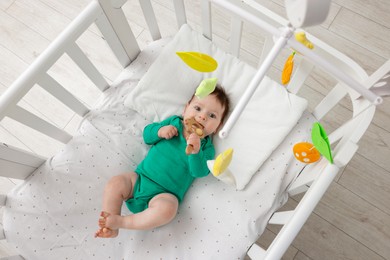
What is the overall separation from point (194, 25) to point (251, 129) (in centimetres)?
74

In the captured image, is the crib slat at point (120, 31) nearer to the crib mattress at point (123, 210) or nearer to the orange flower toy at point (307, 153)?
the crib mattress at point (123, 210)

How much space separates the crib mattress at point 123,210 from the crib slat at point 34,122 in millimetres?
52

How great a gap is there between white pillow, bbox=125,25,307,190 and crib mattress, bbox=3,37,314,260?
5 cm

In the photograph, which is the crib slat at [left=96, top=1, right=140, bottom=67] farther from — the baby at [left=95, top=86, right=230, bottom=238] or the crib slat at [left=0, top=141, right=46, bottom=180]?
the crib slat at [left=0, top=141, right=46, bottom=180]

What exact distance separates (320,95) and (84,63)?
99 centimetres

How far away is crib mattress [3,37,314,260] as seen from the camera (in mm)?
927

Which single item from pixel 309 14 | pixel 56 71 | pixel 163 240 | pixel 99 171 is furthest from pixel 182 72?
pixel 56 71

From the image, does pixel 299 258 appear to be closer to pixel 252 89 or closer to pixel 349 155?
Answer: pixel 349 155

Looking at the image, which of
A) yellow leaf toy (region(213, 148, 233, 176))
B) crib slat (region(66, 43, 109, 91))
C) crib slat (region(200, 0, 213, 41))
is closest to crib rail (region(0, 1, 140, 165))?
crib slat (region(66, 43, 109, 91))

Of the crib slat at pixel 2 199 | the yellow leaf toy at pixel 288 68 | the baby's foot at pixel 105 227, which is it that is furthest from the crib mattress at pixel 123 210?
the yellow leaf toy at pixel 288 68

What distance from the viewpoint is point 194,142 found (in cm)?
90

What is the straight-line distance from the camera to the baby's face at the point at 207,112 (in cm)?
98

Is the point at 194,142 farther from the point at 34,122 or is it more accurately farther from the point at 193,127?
the point at 34,122

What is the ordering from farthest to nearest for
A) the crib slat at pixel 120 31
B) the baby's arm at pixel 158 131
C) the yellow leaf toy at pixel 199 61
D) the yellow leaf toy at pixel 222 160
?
the baby's arm at pixel 158 131 < the crib slat at pixel 120 31 < the yellow leaf toy at pixel 199 61 < the yellow leaf toy at pixel 222 160
